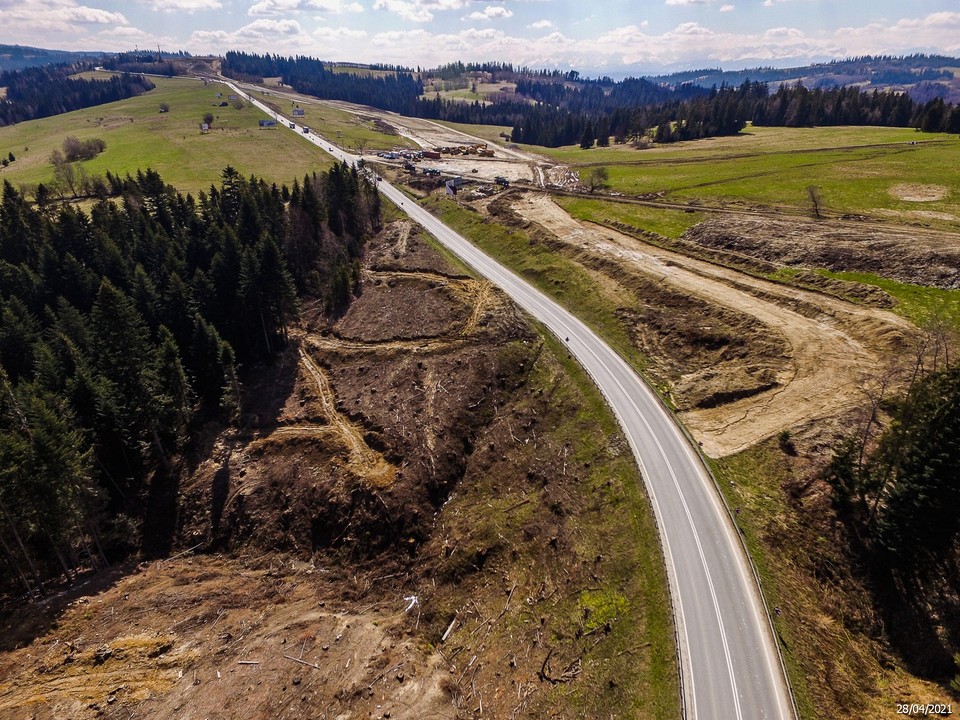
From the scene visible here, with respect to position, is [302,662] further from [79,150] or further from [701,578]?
[79,150]

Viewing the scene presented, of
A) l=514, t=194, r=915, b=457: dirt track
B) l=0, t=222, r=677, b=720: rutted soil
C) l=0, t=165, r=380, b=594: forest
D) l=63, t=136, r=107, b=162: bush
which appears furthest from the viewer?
l=63, t=136, r=107, b=162: bush

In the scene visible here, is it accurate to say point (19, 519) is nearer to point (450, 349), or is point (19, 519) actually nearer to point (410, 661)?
point (410, 661)

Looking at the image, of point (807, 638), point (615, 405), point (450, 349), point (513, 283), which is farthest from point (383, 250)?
point (807, 638)

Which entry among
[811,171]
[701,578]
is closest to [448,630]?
[701,578]

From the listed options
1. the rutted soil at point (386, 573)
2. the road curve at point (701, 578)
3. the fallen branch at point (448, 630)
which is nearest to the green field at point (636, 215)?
the rutted soil at point (386, 573)

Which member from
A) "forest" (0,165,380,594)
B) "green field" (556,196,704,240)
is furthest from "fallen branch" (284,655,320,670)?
"green field" (556,196,704,240)

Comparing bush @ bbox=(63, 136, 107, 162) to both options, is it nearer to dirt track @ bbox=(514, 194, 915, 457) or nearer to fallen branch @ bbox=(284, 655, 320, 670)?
dirt track @ bbox=(514, 194, 915, 457)
